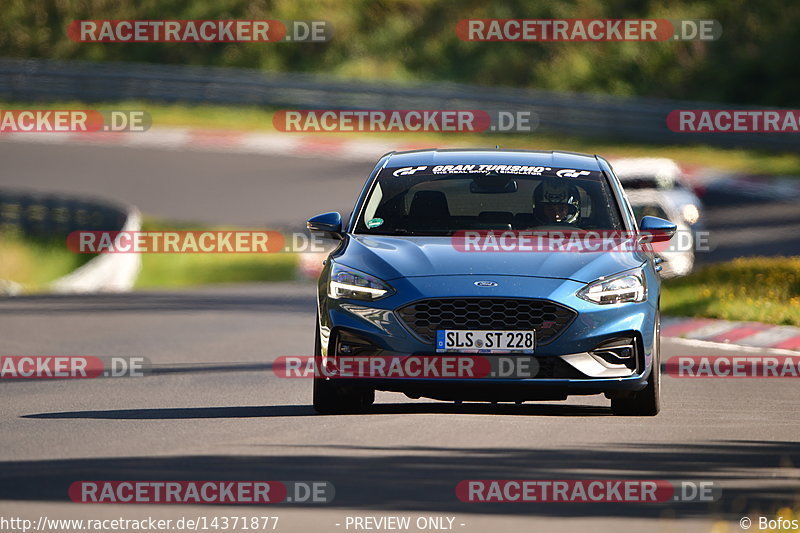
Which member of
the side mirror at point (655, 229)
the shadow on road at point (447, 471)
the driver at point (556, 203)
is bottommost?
the shadow on road at point (447, 471)

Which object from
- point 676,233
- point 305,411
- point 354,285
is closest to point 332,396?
point 305,411

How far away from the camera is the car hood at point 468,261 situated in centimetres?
1014

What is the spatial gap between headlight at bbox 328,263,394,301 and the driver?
58.2 inches

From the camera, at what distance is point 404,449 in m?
9.23

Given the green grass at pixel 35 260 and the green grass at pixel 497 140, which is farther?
the green grass at pixel 497 140

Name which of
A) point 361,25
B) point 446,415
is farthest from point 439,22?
point 446,415

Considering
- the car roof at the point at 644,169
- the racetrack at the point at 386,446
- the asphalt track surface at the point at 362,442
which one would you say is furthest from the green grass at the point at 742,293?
the racetrack at the point at 386,446

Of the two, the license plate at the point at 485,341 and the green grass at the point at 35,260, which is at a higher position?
the green grass at the point at 35,260

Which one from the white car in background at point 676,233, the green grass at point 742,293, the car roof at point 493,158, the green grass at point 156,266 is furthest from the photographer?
the green grass at point 156,266

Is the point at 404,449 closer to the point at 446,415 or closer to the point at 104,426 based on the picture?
the point at 446,415

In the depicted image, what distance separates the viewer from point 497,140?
40719 mm

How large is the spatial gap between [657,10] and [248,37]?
12221 millimetres

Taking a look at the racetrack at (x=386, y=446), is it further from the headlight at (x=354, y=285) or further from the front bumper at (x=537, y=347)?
the headlight at (x=354, y=285)

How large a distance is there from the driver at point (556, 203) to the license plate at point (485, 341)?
138 cm
